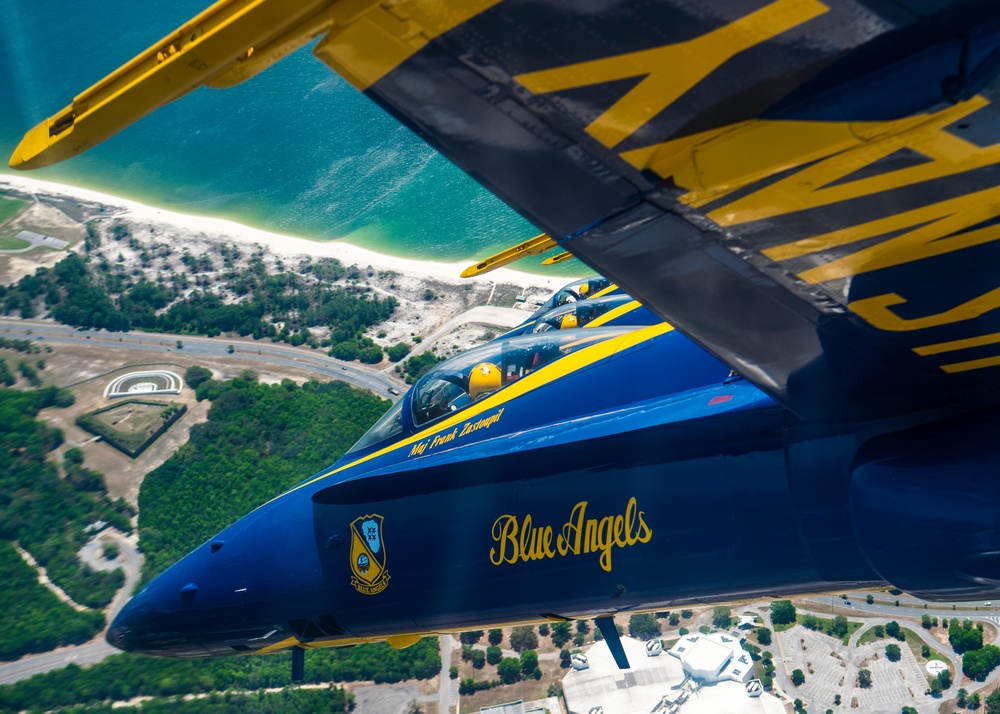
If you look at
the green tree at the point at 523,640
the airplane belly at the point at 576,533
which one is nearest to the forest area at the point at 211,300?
the green tree at the point at 523,640

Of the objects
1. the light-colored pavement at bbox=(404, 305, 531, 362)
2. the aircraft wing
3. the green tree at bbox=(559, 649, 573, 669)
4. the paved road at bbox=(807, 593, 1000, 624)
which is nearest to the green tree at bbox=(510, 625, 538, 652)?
the green tree at bbox=(559, 649, 573, 669)

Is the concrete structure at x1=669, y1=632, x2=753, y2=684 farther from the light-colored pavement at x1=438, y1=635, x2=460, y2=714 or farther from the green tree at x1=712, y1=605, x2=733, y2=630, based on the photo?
the light-colored pavement at x1=438, y1=635, x2=460, y2=714

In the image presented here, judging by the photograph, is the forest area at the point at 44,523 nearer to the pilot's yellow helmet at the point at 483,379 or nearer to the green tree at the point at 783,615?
the green tree at the point at 783,615

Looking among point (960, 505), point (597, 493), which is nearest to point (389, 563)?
Answer: point (597, 493)

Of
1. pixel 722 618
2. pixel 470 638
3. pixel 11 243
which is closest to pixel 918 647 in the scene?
pixel 722 618

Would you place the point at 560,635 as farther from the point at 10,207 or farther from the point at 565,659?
the point at 10,207

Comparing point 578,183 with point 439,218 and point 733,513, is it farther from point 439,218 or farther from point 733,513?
point 439,218
